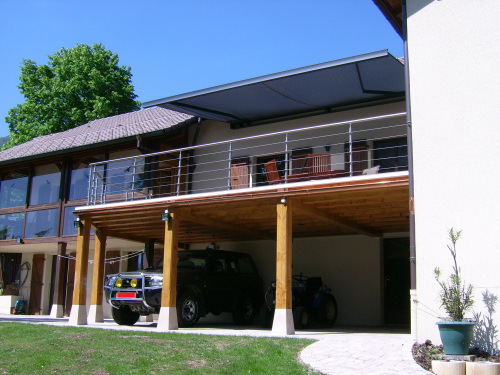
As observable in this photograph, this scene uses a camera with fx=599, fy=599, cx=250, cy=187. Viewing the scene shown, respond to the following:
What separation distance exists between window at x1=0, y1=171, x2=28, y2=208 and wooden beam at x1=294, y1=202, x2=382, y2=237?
11.7 meters

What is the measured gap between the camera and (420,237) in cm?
973

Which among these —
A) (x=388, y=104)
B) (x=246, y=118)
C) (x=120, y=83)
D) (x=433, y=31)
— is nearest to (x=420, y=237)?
(x=433, y=31)

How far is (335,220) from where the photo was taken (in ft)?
45.5

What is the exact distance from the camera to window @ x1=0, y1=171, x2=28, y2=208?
20734 mm

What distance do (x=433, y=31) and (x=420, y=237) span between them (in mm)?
3578

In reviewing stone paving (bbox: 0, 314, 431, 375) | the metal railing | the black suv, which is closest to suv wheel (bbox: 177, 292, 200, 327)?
the black suv

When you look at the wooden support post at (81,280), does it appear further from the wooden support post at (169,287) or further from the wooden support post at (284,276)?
the wooden support post at (284,276)

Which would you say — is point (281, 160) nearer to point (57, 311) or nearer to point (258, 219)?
point (258, 219)

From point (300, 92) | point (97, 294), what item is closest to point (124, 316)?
point (97, 294)

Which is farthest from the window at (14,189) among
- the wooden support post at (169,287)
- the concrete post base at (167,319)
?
the concrete post base at (167,319)

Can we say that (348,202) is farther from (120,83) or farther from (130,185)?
(120,83)

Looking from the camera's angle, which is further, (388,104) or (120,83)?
(120,83)

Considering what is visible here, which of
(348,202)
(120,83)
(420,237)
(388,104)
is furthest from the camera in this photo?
(120,83)

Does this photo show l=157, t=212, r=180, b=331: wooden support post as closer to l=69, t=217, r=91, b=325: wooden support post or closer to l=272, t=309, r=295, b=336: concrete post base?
l=272, t=309, r=295, b=336: concrete post base
